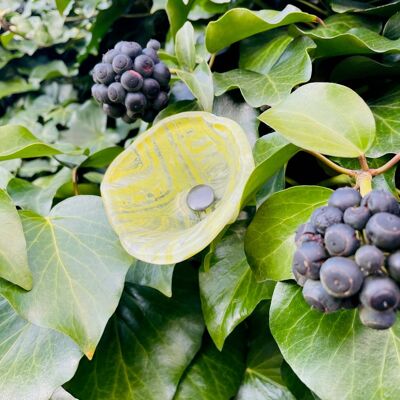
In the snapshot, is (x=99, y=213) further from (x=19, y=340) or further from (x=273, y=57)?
(x=273, y=57)

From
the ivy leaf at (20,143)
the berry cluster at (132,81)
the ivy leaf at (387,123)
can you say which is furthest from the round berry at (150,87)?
the ivy leaf at (387,123)

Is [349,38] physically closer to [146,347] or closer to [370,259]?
[370,259]

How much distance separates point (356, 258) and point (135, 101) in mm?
369

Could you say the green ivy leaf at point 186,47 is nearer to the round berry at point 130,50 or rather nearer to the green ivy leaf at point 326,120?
the round berry at point 130,50

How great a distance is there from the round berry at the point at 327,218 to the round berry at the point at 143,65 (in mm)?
334

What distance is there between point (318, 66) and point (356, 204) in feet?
1.13

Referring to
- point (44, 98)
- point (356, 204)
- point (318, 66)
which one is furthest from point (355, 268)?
point (44, 98)

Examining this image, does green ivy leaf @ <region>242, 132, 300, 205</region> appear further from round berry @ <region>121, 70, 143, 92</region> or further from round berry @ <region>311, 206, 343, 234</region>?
round berry @ <region>121, 70, 143, 92</region>

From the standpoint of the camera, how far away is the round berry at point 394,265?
0.32 meters

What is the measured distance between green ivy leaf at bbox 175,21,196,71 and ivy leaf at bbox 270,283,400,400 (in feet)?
1.20

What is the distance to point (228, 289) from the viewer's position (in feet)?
1.80

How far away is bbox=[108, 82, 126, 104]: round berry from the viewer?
60 centimetres

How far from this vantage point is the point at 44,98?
3.59 feet

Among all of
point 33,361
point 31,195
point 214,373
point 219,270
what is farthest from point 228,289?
point 31,195
